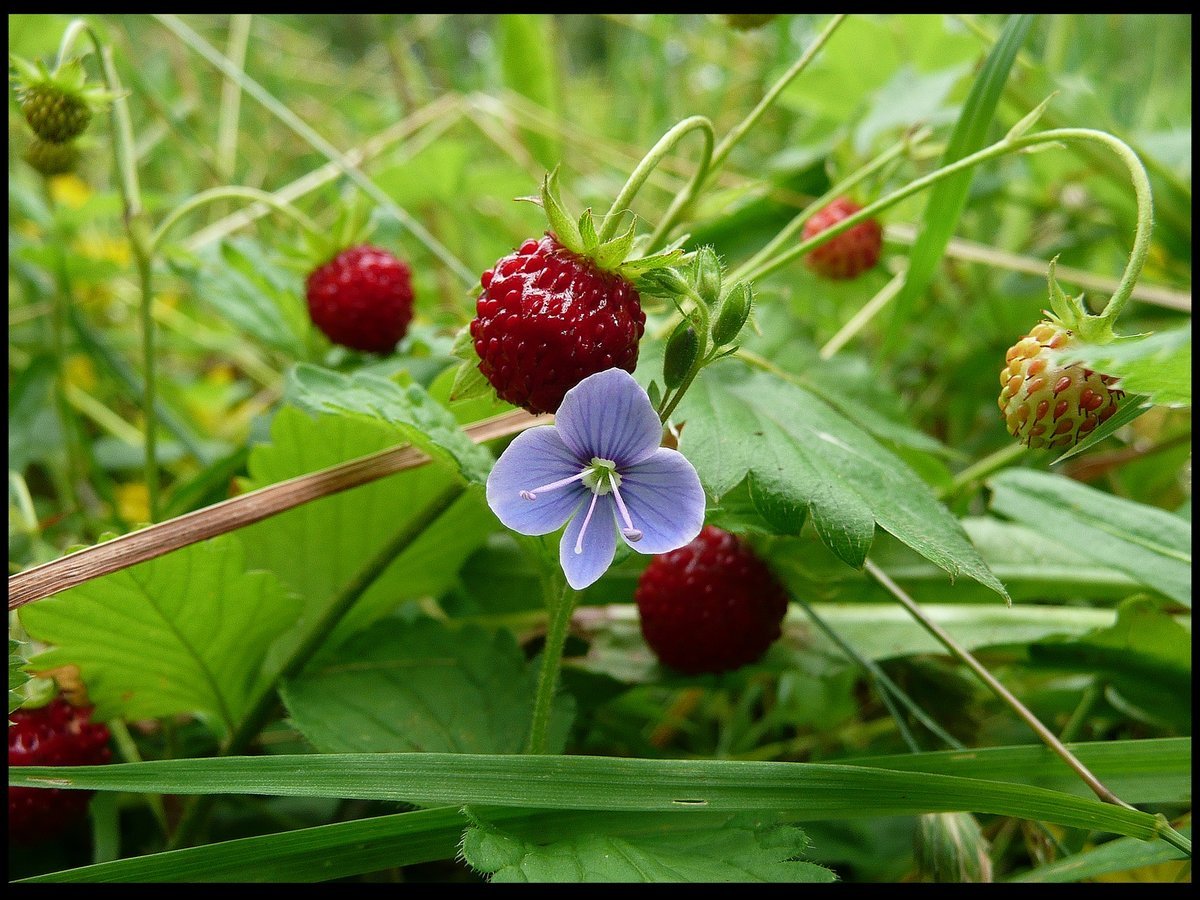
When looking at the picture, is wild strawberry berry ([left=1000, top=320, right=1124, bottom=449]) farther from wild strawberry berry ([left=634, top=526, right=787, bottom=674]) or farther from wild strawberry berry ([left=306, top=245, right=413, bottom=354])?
wild strawberry berry ([left=306, top=245, right=413, bottom=354])

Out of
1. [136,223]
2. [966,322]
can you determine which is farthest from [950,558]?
[966,322]

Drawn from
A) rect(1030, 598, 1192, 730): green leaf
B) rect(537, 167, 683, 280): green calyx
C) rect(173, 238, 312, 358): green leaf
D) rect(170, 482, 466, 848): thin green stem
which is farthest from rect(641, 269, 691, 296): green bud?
rect(173, 238, 312, 358): green leaf

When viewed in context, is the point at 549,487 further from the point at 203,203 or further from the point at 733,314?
the point at 203,203

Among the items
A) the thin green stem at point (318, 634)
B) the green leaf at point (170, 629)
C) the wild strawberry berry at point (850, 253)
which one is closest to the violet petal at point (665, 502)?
the thin green stem at point (318, 634)

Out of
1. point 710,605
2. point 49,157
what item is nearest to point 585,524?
point 710,605

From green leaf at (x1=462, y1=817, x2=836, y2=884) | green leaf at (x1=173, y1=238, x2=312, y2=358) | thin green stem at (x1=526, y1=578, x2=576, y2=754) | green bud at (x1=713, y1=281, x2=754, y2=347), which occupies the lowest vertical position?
green leaf at (x1=462, y1=817, x2=836, y2=884)

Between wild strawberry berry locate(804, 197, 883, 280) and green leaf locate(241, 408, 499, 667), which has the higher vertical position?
wild strawberry berry locate(804, 197, 883, 280)
